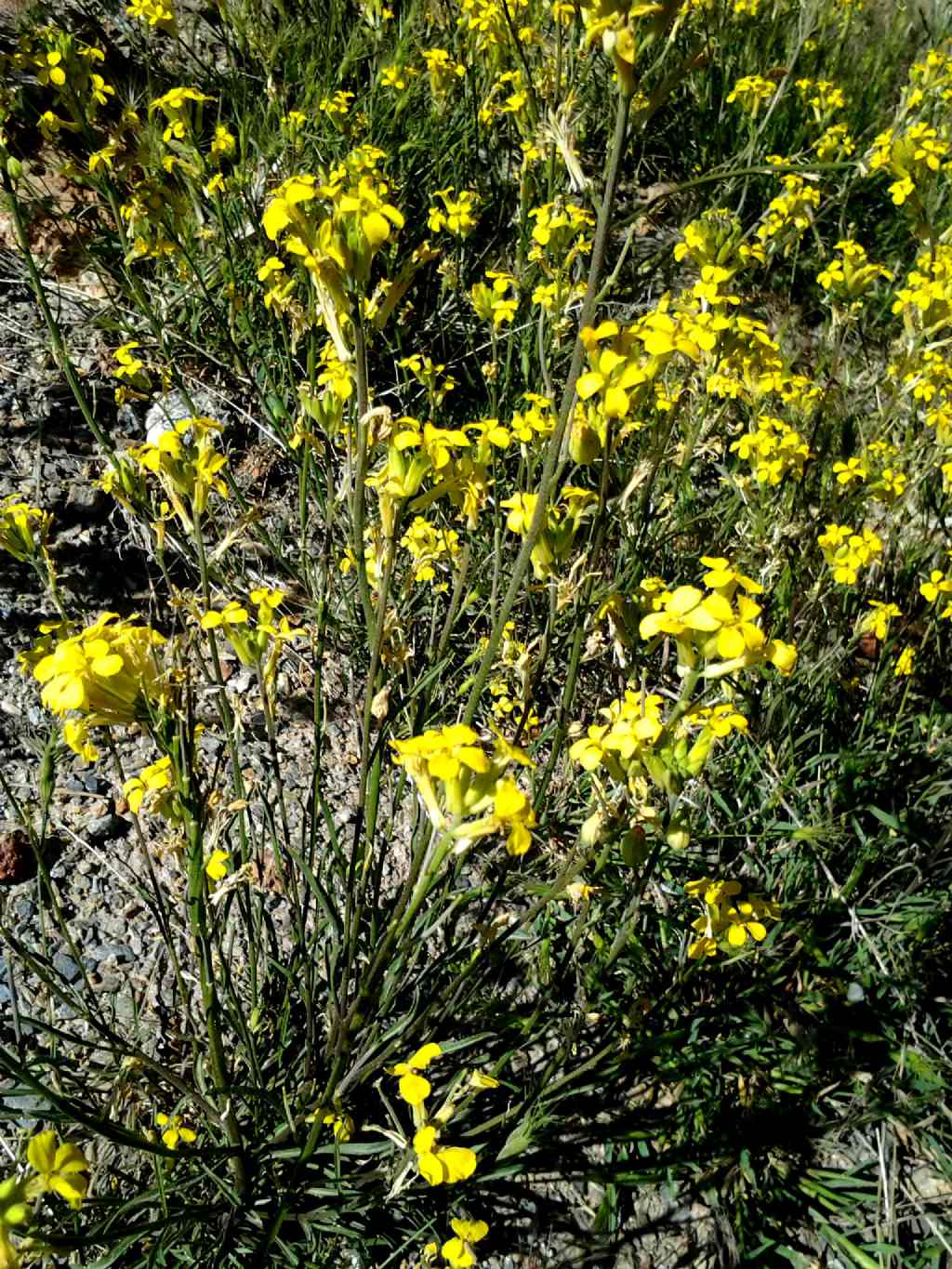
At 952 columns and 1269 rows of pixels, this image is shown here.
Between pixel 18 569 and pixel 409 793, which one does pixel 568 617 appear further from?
pixel 18 569

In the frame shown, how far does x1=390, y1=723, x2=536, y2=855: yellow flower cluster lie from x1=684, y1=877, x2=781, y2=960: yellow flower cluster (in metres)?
1.04

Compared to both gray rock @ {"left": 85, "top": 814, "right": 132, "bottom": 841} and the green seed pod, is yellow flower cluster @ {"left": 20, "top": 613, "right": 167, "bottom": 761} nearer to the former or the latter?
the green seed pod

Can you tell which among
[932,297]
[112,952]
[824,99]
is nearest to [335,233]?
[112,952]

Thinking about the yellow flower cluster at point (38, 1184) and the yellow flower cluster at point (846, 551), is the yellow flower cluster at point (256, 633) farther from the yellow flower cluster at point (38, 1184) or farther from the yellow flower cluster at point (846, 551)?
the yellow flower cluster at point (846, 551)

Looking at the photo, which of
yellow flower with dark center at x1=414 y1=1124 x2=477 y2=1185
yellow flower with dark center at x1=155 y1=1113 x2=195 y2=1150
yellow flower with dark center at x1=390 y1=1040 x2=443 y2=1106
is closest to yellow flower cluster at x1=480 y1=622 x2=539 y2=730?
yellow flower with dark center at x1=390 y1=1040 x2=443 y2=1106

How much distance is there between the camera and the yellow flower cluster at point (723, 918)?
2180 mm

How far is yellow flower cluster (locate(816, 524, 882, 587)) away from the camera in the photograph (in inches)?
112

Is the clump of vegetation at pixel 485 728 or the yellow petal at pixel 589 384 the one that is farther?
the clump of vegetation at pixel 485 728

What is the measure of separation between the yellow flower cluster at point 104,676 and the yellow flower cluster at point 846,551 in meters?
2.12

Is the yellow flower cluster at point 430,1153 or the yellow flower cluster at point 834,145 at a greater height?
the yellow flower cluster at point 834,145

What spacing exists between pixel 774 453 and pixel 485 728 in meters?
1.38

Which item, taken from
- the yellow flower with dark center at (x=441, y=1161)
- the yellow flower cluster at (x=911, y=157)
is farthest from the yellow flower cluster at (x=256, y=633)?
the yellow flower cluster at (x=911, y=157)

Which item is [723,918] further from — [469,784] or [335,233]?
[335,233]

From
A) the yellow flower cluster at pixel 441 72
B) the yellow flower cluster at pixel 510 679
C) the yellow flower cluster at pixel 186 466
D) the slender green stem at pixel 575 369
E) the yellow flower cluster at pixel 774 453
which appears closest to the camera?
the slender green stem at pixel 575 369
